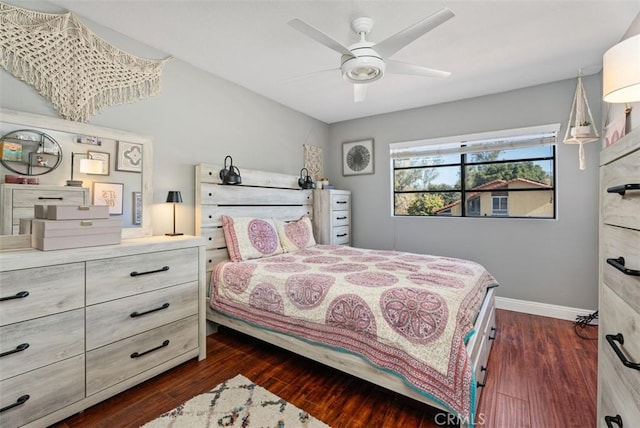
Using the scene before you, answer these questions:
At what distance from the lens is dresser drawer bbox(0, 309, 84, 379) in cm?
141

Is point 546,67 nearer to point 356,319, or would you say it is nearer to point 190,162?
point 356,319

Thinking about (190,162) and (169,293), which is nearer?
(169,293)

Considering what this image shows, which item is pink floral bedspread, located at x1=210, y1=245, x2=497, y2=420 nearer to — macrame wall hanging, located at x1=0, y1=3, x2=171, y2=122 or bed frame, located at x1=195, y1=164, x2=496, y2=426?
bed frame, located at x1=195, y1=164, x2=496, y2=426

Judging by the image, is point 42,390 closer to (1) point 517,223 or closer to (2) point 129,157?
(2) point 129,157

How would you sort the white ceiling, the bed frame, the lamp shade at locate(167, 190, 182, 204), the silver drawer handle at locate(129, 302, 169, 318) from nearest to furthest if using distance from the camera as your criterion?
the bed frame
the silver drawer handle at locate(129, 302, 169, 318)
the white ceiling
the lamp shade at locate(167, 190, 182, 204)

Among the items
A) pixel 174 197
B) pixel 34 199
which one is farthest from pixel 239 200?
pixel 34 199

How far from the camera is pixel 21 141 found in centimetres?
185

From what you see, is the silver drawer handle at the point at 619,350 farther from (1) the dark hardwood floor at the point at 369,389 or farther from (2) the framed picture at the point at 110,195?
(2) the framed picture at the point at 110,195

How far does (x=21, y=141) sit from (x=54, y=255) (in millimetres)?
884

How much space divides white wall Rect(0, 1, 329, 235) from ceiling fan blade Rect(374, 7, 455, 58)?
1888 mm

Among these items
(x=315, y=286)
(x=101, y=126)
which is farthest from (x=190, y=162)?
(x=315, y=286)

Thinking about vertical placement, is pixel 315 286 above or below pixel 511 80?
below

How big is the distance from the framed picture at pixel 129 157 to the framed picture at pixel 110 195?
0.16 metres

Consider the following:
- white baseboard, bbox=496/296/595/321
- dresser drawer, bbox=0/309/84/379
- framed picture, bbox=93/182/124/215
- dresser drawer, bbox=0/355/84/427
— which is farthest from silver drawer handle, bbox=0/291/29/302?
white baseboard, bbox=496/296/595/321
